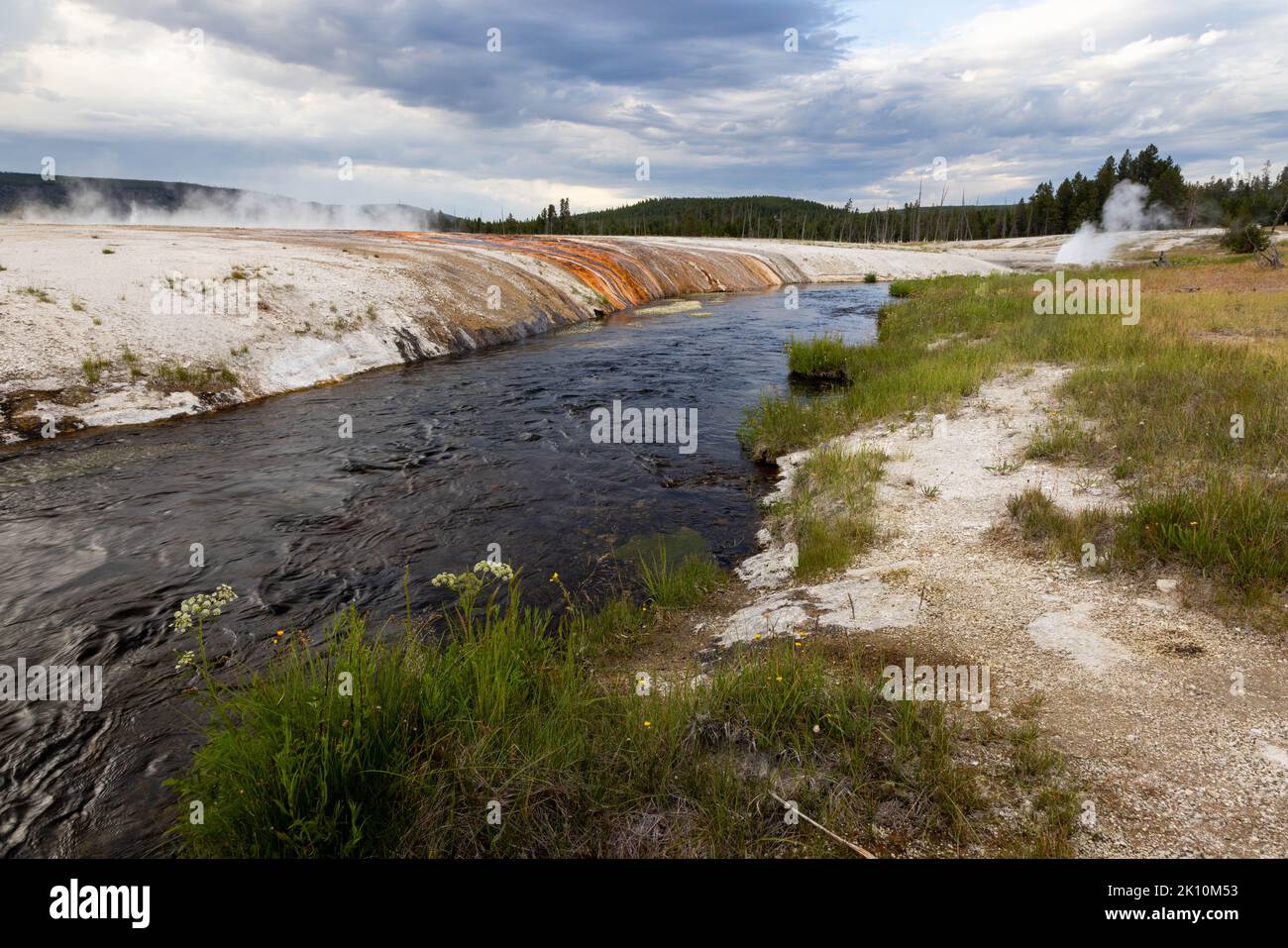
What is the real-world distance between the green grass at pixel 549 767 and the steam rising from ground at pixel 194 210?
96890 mm

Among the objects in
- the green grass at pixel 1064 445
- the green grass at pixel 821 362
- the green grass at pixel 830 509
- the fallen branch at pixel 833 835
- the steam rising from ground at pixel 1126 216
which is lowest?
the fallen branch at pixel 833 835

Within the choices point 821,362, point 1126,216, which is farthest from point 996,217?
point 821,362

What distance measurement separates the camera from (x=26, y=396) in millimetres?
12523

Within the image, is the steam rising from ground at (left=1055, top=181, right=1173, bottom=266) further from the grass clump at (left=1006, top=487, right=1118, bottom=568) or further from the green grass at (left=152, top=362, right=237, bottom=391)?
the green grass at (left=152, top=362, right=237, bottom=391)

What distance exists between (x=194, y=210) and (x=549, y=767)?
13900cm

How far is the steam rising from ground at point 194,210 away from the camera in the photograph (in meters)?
91.6

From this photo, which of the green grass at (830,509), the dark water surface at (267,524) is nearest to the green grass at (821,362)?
the dark water surface at (267,524)

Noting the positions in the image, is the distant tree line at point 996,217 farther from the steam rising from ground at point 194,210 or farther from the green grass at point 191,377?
the green grass at point 191,377

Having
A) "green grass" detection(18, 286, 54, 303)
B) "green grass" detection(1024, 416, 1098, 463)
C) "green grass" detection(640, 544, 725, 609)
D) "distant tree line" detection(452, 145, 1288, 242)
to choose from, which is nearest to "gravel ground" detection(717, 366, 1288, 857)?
"green grass" detection(1024, 416, 1098, 463)

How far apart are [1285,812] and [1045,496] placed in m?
5.30

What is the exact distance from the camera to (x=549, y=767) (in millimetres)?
3947

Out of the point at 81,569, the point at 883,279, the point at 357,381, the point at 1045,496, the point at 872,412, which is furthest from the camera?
the point at 883,279
